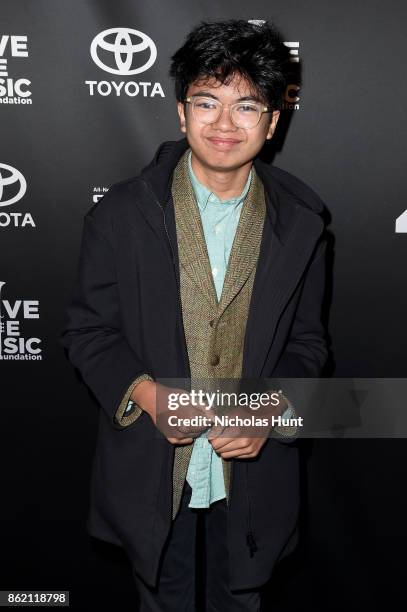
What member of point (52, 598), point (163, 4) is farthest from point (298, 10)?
point (52, 598)

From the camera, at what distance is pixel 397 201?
1778 millimetres

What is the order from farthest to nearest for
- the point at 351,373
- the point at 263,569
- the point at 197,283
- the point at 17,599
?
the point at 17,599 < the point at 351,373 < the point at 263,569 < the point at 197,283

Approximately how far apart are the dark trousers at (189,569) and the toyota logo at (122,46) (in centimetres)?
99

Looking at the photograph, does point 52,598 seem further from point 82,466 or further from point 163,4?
point 163,4

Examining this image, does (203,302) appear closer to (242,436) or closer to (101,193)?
(242,436)

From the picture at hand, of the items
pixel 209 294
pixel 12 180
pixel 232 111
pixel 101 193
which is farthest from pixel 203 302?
pixel 12 180

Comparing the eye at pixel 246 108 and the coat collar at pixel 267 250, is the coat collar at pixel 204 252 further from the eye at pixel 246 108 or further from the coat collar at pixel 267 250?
the eye at pixel 246 108

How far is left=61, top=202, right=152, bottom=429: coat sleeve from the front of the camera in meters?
1.30

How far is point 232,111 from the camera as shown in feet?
4.08

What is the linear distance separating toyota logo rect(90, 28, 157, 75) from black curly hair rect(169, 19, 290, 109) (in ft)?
1.37

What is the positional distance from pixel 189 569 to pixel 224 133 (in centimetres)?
91

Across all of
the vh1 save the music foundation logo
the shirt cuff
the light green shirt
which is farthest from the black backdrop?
the shirt cuff

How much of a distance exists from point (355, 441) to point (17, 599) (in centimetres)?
105

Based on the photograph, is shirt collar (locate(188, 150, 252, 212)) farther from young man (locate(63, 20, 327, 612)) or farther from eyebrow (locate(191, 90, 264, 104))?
eyebrow (locate(191, 90, 264, 104))
